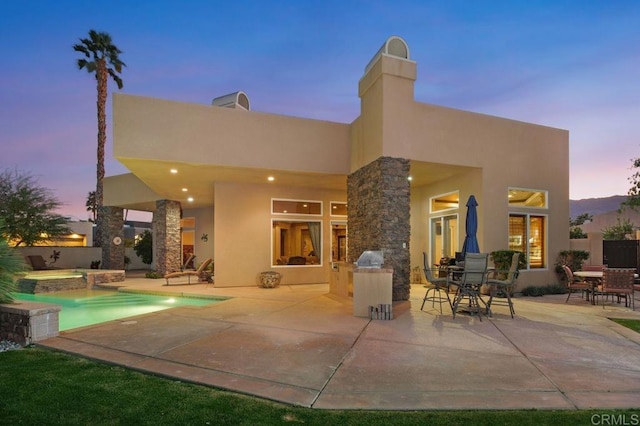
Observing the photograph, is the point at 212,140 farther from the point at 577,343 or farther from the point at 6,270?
the point at 577,343

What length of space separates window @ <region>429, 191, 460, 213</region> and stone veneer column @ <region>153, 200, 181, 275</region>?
10.3 m

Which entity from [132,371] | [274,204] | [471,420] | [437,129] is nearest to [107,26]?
[274,204]

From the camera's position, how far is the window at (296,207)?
11.2 metres

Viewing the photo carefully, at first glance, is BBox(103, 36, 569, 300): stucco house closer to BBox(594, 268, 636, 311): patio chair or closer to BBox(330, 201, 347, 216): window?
BBox(330, 201, 347, 216): window

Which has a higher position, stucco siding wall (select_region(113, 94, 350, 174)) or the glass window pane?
stucco siding wall (select_region(113, 94, 350, 174))

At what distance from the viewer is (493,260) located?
29.0 feet

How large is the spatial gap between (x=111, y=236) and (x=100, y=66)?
8.89 meters

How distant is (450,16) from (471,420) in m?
13.3

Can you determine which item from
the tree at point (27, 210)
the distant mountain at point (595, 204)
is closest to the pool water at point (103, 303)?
the tree at point (27, 210)

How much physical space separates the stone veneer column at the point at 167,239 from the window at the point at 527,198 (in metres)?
12.5

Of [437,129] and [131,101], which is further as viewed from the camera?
[437,129]

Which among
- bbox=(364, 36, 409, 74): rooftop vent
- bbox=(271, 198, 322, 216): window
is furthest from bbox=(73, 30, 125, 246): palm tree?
bbox=(364, 36, 409, 74): rooftop vent

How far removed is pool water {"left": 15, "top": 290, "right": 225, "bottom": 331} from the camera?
7559 millimetres

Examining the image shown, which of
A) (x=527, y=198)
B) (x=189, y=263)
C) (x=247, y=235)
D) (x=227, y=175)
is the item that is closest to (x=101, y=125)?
(x=189, y=263)
